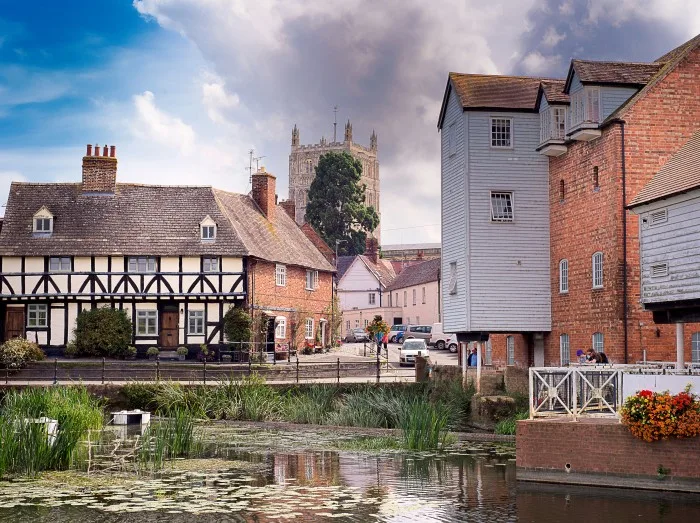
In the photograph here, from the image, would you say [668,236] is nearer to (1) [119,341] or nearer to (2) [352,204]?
(1) [119,341]

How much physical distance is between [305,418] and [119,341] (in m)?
21.1

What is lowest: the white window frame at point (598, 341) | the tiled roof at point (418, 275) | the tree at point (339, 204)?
the white window frame at point (598, 341)

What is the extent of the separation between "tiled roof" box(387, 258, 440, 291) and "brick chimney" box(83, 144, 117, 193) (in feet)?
104

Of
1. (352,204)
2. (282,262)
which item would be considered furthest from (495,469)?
(352,204)

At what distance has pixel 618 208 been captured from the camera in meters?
30.6

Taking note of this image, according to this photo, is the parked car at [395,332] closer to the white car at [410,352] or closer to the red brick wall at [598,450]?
the white car at [410,352]

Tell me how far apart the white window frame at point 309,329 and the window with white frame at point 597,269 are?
3025 centimetres

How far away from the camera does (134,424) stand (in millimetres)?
31172

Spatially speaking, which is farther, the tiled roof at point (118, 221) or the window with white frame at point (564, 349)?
the tiled roof at point (118, 221)

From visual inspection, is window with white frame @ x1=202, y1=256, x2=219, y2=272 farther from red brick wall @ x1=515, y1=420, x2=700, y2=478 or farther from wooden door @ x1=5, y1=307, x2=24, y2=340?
red brick wall @ x1=515, y1=420, x2=700, y2=478

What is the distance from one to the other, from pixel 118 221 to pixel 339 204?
177ft

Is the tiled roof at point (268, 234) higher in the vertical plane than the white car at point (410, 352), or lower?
higher

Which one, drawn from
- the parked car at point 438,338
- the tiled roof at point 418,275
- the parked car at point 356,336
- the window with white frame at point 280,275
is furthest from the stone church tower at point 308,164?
the window with white frame at point 280,275

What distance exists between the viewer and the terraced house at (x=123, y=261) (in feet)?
168
